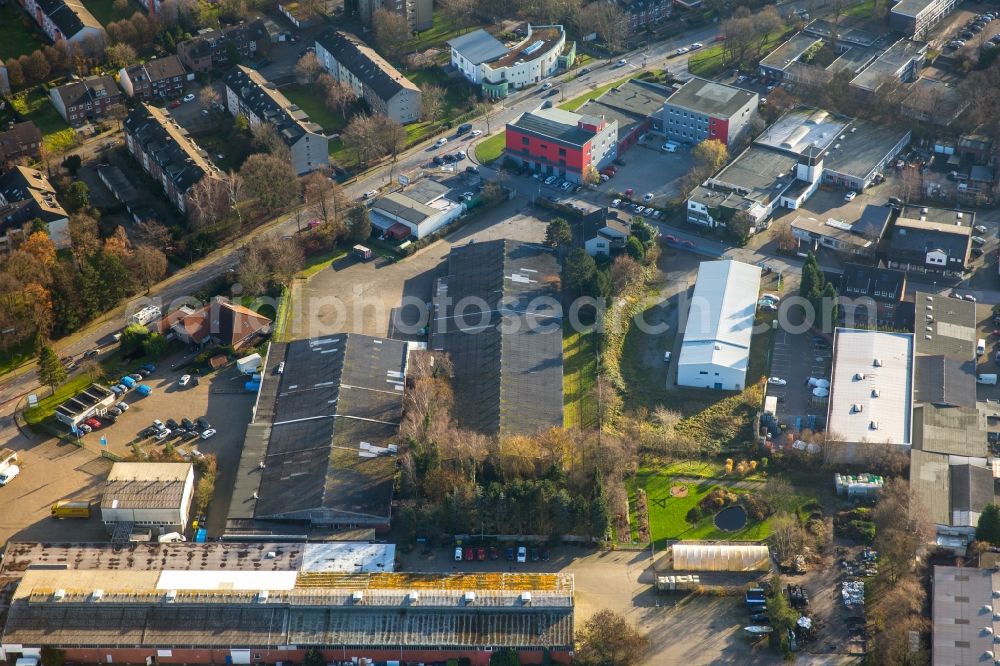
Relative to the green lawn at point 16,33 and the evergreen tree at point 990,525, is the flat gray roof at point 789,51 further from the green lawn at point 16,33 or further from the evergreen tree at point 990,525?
the green lawn at point 16,33

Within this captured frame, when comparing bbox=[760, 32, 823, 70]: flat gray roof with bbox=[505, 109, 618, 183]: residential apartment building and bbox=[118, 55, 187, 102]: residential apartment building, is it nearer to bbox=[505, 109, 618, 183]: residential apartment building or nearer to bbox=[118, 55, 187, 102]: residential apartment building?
bbox=[505, 109, 618, 183]: residential apartment building

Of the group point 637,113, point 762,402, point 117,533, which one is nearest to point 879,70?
point 637,113

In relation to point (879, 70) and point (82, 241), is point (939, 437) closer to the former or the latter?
point (879, 70)

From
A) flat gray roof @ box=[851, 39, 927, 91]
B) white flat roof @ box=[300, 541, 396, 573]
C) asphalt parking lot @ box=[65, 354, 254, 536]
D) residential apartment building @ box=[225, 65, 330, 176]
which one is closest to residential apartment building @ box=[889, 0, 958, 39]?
flat gray roof @ box=[851, 39, 927, 91]

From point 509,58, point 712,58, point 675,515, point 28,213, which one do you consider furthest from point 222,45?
point 675,515

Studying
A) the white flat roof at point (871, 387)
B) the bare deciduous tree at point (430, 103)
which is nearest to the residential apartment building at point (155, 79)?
the bare deciduous tree at point (430, 103)
